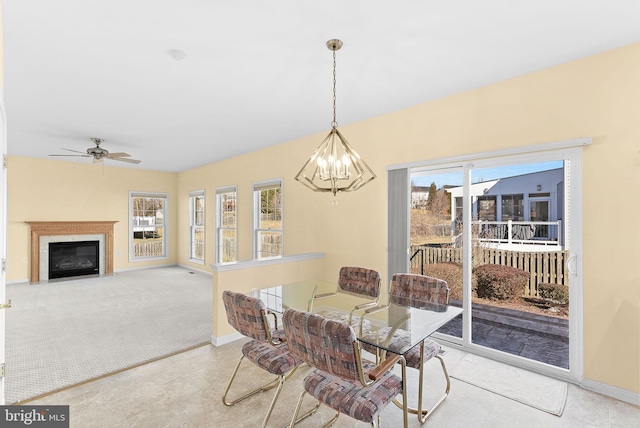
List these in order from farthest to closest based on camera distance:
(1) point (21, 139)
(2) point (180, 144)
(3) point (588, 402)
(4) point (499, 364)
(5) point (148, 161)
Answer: (5) point (148, 161) < (2) point (180, 144) < (1) point (21, 139) < (4) point (499, 364) < (3) point (588, 402)

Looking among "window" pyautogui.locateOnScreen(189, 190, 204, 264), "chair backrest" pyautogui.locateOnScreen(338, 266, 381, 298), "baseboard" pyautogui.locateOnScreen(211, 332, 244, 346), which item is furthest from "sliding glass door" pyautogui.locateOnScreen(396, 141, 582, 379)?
"window" pyautogui.locateOnScreen(189, 190, 204, 264)

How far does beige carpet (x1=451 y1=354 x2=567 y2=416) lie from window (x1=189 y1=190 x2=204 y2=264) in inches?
261

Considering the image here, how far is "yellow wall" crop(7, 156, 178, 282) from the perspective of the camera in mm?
6484

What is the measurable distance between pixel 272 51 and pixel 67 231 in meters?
7.13

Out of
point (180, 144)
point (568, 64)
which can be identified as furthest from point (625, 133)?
point (180, 144)

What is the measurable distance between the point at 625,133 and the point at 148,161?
7671 millimetres

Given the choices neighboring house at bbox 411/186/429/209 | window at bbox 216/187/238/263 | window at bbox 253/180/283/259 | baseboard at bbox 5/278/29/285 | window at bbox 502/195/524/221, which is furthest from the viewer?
window at bbox 216/187/238/263

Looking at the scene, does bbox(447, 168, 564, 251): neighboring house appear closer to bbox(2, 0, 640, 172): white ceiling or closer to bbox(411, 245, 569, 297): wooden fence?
bbox(411, 245, 569, 297): wooden fence

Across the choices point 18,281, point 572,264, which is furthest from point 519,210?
point 18,281

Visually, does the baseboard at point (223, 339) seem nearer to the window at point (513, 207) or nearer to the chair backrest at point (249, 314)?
the chair backrest at point (249, 314)

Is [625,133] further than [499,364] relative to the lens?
No

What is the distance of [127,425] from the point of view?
2.12 m

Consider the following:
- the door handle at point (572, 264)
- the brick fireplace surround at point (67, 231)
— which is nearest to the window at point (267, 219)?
the door handle at point (572, 264)

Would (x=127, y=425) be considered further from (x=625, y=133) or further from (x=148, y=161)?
(x=148, y=161)
